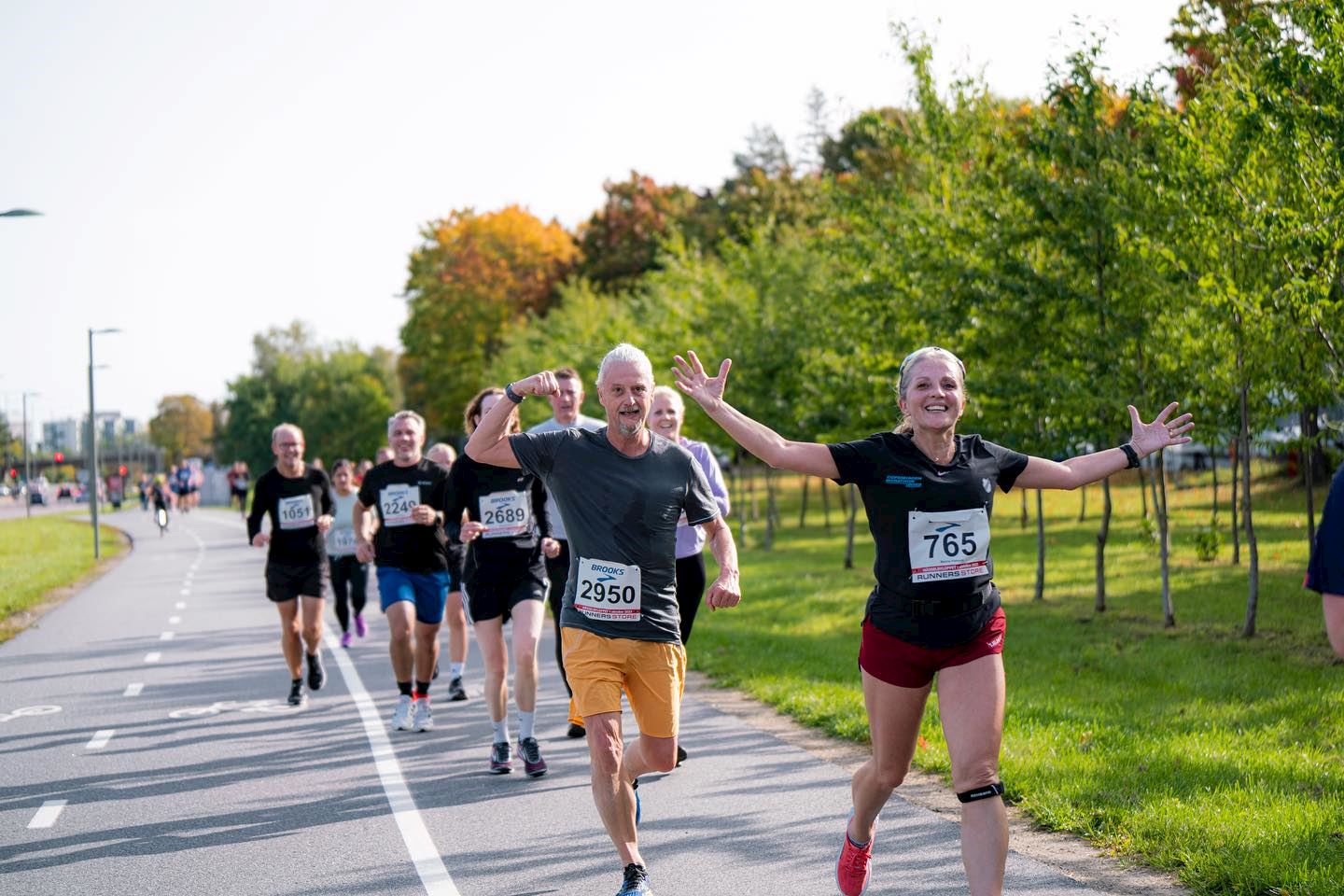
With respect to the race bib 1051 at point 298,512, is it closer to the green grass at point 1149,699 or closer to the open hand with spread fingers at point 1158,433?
the green grass at point 1149,699

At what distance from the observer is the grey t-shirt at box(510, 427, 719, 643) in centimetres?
542

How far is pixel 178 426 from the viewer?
536 feet

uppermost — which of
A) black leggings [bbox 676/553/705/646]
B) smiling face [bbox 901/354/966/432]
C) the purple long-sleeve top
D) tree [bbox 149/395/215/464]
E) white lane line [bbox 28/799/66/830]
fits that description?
tree [bbox 149/395/215/464]

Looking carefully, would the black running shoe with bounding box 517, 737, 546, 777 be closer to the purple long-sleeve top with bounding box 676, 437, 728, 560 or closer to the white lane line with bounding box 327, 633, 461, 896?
the white lane line with bounding box 327, 633, 461, 896

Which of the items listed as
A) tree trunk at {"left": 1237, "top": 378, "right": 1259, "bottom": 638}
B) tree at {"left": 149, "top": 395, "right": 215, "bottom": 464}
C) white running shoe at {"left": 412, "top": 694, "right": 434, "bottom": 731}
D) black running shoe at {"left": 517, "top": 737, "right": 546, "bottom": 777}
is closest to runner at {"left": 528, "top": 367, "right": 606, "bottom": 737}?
black running shoe at {"left": 517, "top": 737, "right": 546, "bottom": 777}

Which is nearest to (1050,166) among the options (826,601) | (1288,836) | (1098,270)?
(1098,270)

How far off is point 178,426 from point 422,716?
163 meters

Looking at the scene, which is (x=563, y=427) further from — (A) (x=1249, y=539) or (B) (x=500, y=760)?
(A) (x=1249, y=539)

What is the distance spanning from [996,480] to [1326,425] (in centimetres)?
718

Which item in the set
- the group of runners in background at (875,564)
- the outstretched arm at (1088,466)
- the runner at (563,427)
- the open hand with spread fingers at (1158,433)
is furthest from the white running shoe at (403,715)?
the open hand with spread fingers at (1158,433)

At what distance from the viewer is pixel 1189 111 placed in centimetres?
1238

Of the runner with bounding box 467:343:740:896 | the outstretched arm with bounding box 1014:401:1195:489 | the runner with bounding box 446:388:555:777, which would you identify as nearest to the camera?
the outstretched arm with bounding box 1014:401:1195:489

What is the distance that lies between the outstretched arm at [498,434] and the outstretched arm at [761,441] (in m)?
0.57

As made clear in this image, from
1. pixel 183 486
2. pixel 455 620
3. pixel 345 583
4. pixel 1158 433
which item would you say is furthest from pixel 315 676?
pixel 183 486
